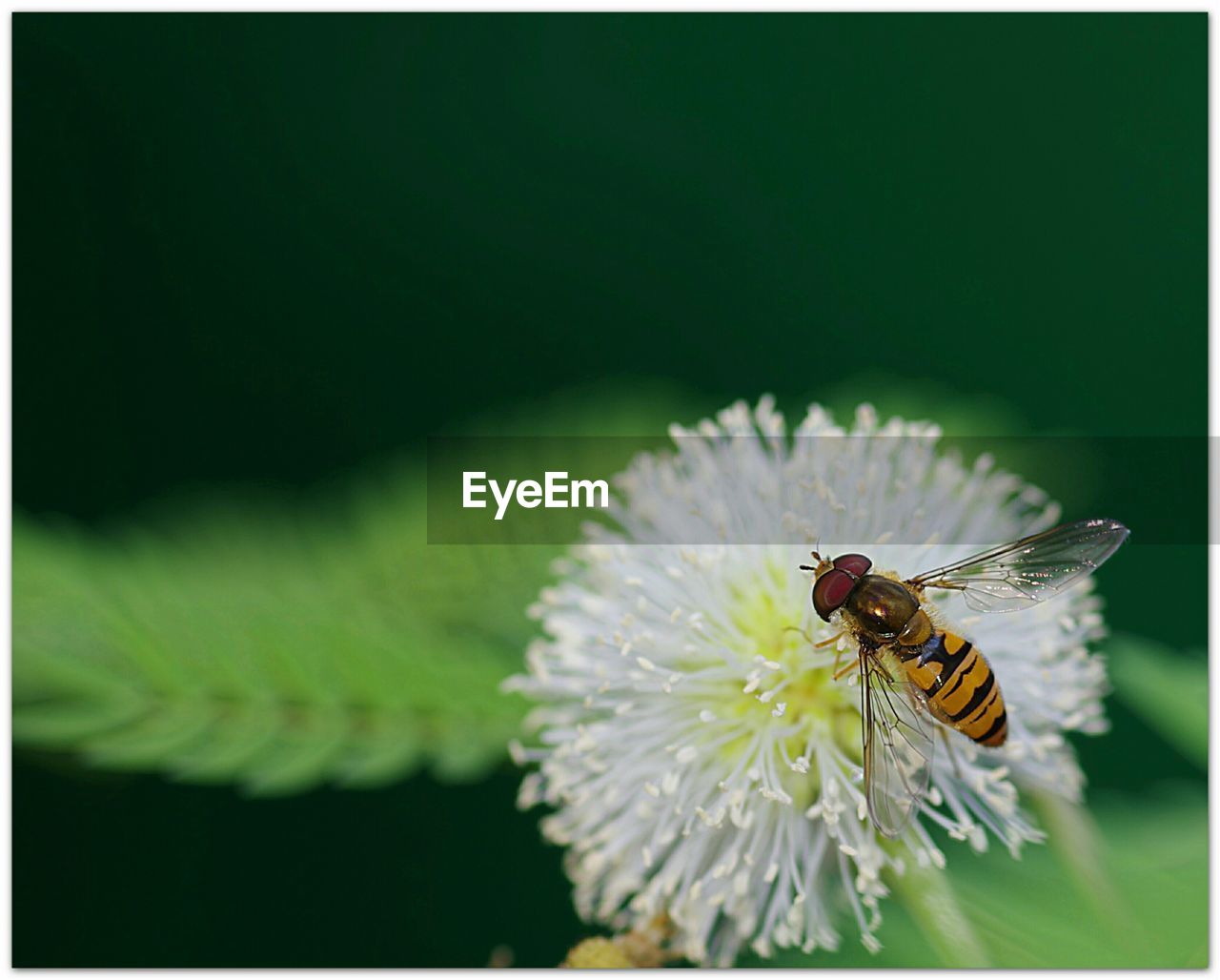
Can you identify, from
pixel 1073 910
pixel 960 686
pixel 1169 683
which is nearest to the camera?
pixel 960 686

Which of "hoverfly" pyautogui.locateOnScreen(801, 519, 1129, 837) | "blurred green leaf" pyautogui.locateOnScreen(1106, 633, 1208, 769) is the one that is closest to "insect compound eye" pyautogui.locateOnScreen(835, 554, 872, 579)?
"hoverfly" pyautogui.locateOnScreen(801, 519, 1129, 837)

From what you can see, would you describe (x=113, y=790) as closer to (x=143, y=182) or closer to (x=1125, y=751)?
Result: (x=143, y=182)

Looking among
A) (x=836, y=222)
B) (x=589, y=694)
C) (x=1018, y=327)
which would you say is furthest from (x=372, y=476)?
(x=1018, y=327)

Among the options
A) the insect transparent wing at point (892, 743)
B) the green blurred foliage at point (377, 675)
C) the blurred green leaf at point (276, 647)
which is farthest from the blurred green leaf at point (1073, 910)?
the blurred green leaf at point (276, 647)

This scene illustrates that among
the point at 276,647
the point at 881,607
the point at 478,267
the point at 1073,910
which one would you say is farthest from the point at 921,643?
the point at 478,267

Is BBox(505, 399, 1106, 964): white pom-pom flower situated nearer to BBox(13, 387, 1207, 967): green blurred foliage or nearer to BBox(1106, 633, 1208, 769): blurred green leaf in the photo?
BBox(13, 387, 1207, 967): green blurred foliage

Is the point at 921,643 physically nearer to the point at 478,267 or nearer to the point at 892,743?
the point at 892,743
